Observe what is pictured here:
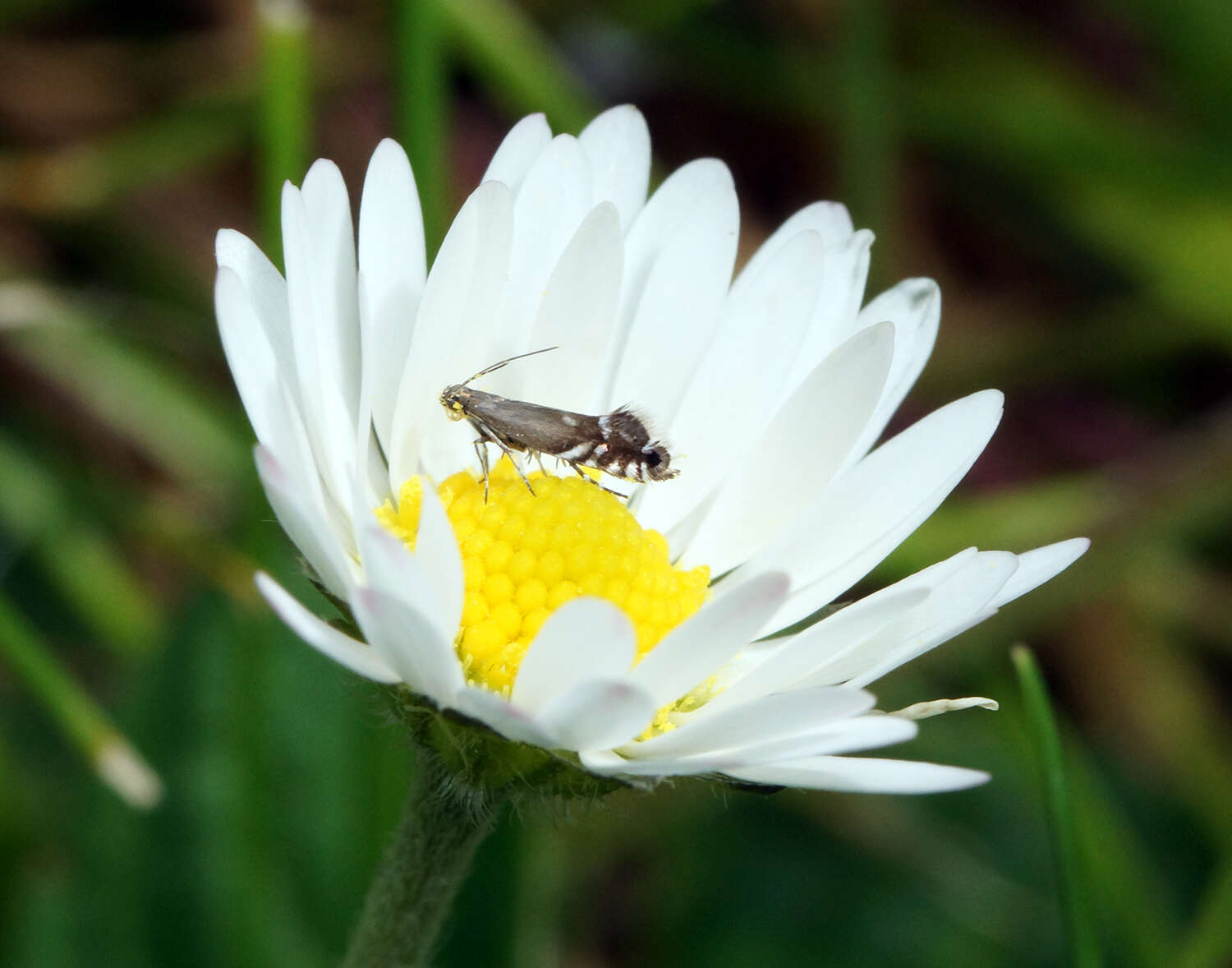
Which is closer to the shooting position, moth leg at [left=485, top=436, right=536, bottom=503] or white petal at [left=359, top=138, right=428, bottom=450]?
white petal at [left=359, top=138, right=428, bottom=450]

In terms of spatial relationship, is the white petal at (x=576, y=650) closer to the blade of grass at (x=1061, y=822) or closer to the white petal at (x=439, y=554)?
the white petal at (x=439, y=554)

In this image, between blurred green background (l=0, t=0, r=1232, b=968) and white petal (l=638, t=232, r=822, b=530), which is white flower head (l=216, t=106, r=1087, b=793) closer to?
white petal (l=638, t=232, r=822, b=530)

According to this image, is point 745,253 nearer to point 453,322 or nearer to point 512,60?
point 512,60

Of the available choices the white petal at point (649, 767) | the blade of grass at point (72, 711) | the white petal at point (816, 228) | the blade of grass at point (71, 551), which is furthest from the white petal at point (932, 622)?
the blade of grass at point (71, 551)

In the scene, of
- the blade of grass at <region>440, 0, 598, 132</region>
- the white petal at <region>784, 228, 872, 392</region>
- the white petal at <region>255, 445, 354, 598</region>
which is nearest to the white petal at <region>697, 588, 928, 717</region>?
the white petal at <region>255, 445, 354, 598</region>

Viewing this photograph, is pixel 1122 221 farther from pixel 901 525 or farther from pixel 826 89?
pixel 901 525

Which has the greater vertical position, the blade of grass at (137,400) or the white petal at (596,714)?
the white petal at (596,714)

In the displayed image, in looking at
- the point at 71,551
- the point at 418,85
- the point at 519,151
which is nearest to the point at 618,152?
the point at 519,151
